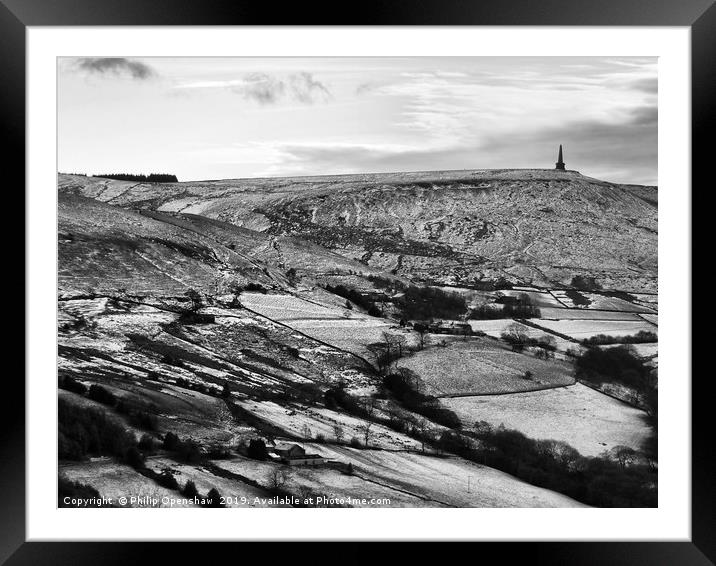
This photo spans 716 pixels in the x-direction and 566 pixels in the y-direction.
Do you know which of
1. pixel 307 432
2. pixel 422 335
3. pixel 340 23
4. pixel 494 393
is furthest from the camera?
pixel 422 335

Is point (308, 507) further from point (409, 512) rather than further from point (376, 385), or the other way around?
point (376, 385)

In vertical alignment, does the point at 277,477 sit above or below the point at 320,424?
below

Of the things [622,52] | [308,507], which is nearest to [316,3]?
[622,52]

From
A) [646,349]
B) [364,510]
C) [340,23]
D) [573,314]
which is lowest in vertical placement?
[364,510]

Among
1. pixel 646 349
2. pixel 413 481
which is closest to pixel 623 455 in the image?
pixel 646 349

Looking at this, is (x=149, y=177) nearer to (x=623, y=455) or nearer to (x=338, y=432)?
(x=338, y=432)

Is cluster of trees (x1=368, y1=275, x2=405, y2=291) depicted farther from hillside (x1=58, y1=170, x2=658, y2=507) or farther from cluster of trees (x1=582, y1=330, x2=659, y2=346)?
cluster of trees (x1=582, y1=330, x2=659, y2=346)

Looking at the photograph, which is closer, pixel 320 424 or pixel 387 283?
pixel 320 424
